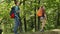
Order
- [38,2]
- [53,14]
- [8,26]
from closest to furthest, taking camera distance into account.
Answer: [38,2] → [8,26] → [53,14]

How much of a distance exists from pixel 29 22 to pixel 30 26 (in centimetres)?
29

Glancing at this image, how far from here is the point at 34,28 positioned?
1448 cm

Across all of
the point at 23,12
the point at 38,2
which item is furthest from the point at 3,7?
the point at 38,2

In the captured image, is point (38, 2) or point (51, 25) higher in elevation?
point (38, 2)

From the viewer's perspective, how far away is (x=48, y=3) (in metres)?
14.2

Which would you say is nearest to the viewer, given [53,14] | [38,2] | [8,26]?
[38,2]

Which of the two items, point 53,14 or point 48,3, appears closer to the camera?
point 48,3

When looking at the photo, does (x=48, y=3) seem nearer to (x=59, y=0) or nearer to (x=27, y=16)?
(x=59, y=0)

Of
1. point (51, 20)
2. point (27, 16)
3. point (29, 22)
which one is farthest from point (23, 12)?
point (51, 20)

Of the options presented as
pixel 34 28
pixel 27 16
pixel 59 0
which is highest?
pixel 59 0

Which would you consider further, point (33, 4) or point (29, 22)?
point (29, 22)

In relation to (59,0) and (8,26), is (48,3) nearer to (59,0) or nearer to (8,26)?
(59,0)

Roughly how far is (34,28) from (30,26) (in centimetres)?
60

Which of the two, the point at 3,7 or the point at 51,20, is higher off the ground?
the point at 3,7
